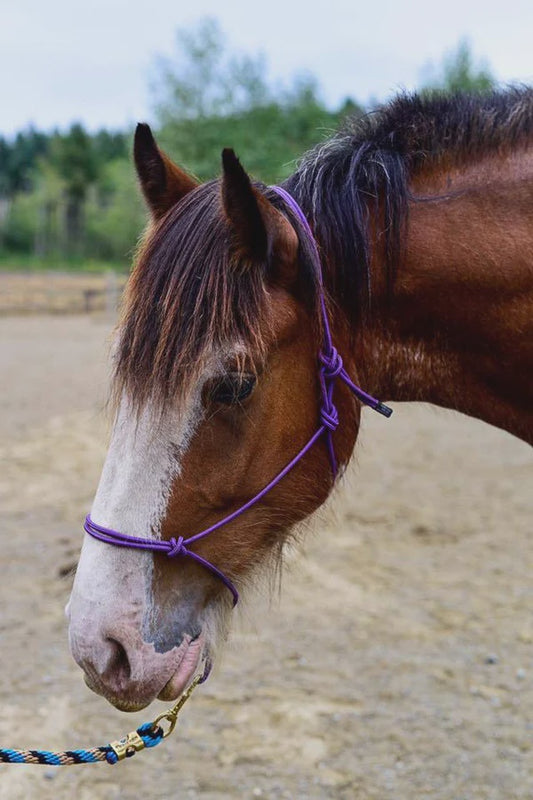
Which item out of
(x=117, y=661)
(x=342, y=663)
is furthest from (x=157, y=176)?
(x=342, y=663)

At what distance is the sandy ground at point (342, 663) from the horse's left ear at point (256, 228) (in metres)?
0.94

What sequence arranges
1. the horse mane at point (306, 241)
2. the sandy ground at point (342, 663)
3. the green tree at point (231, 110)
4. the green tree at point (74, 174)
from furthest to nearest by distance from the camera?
the green tree at point (74, 174) < the green tree at point (231, 110) < the sandy ground at point (342, 663) < the horse mane at point (306, 241)

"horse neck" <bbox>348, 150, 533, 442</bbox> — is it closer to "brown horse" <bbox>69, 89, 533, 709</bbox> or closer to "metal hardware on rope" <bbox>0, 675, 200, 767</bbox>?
"brown horse" <bbox>69, 89, 533, 709</bbox>

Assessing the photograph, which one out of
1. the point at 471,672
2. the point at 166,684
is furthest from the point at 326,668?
the point at 166,684

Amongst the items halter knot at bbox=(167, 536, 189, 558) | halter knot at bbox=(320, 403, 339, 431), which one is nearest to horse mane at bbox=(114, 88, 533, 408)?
halter knot at bbox=(320, 403, 339, 431)

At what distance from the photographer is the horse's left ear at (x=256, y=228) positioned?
5.88 feet

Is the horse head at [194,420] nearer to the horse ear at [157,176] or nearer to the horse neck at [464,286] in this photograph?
the horse ear at [157,176]

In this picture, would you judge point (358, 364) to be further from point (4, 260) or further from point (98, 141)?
point (98, 141)

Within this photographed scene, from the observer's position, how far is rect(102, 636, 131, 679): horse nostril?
72.3 inches

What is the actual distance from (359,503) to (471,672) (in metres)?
3.14

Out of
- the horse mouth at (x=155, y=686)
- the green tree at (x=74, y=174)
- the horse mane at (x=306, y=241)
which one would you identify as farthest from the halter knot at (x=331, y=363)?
the green tree at (x=74, y=174)

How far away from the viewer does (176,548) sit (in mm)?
1899

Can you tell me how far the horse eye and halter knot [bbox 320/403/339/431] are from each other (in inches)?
9.2

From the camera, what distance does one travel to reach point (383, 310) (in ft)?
7.07
